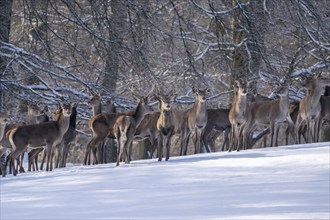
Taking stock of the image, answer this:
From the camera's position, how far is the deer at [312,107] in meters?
19.5

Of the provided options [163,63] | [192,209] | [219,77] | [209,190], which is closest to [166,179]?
[209,190]

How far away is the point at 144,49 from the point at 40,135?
314 centimetres

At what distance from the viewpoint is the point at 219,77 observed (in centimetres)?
2725

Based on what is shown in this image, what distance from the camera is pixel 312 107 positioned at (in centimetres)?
1955

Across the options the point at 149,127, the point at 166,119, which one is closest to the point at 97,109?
the point at 149,127

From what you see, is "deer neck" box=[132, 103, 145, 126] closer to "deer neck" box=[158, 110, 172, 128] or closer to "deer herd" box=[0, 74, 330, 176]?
"deer herd" box=[0, 74, 330, 176]

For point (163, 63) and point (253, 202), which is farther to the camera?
point (163, 63)

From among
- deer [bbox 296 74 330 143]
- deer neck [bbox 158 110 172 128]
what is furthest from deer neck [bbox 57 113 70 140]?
deer [bbox 296 74 330 143]

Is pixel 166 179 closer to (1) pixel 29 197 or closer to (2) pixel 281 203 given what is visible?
(1) pixel 29 197

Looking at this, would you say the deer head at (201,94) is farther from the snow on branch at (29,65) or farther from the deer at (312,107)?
the snow on branch at (29,65)

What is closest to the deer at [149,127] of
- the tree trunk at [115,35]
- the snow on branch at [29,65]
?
the tree trunk at [115,35]

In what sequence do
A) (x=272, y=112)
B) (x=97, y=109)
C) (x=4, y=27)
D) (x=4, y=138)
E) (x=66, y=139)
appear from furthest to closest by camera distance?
(x=97, y=109) < (x=4, y=27) < (x=272, y=112) < (x=66, y=139) < (x=4, y=138)

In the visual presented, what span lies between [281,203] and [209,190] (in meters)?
1.66

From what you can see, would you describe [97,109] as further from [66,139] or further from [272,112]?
[272,112]
